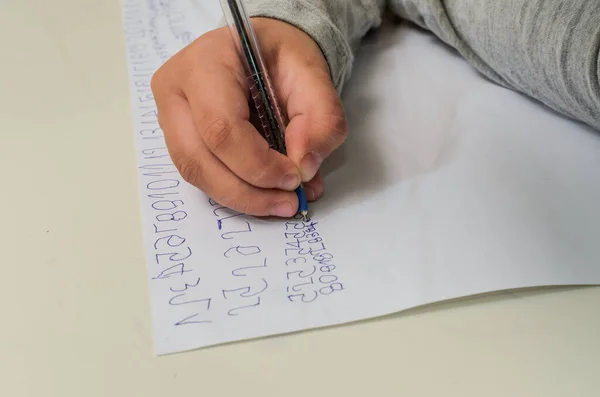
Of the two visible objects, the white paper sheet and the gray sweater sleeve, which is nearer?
the white paper sheet

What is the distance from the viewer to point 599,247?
32 centimetres

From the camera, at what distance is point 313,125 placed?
0.33 meters

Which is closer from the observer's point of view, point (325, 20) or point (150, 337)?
point (150, 337)

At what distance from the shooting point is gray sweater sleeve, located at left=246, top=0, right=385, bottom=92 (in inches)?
15.8

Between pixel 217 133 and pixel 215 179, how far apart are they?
29 mm

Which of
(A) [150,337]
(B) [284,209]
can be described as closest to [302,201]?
(B) [284,209]

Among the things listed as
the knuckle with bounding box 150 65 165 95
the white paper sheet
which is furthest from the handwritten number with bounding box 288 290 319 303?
the knuckle with bounding box 150 65 165 95

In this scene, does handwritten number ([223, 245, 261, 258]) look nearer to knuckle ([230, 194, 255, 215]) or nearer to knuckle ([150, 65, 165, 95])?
knuckle ([230, 194, 255, 215])

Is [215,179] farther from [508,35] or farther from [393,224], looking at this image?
[508,35]

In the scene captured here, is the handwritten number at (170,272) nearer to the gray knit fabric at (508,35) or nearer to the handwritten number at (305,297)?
the handwritten number at (305,297)

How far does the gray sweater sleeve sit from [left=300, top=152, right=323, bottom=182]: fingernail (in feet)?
0.33

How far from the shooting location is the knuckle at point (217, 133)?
1.06 feet

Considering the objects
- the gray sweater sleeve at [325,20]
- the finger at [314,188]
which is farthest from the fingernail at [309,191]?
the gray sweater sleeve at [325,20]

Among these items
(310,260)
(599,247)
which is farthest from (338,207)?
(599,247)
